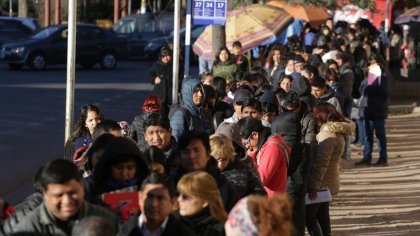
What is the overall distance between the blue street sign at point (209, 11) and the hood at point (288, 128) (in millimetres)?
7298

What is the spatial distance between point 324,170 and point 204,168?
142 inches

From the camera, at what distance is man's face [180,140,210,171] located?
25.4ft

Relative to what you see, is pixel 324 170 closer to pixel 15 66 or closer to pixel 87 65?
pixel 15 66

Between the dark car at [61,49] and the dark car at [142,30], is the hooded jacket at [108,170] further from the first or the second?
the dark car at [142,30]

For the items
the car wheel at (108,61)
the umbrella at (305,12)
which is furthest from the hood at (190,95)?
the car wheel at (108,61)

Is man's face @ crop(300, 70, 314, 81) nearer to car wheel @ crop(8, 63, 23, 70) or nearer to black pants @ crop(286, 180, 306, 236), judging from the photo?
black pants @ crop(286, 180, 306, 236)

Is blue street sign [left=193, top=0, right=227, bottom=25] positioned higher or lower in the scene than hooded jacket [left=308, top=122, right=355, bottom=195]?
higher

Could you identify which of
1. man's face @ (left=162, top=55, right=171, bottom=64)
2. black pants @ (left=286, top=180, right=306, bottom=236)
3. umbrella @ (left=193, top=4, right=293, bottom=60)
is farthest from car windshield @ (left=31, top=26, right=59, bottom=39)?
black pants @ (left=286, top=180, right=306, bottom=236)

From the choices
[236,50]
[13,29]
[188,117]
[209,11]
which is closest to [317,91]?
[188,117]

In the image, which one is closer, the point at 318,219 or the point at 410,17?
the point at 318,219

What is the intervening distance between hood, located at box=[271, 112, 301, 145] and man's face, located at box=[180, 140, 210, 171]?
112 inches

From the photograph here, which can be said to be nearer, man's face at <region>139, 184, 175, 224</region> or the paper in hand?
man's face at <region>139, 184, 175, 224</region>

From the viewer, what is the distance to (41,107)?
24172 mm

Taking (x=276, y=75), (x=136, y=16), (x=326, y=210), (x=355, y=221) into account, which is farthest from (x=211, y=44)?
(x=136, y=16)
